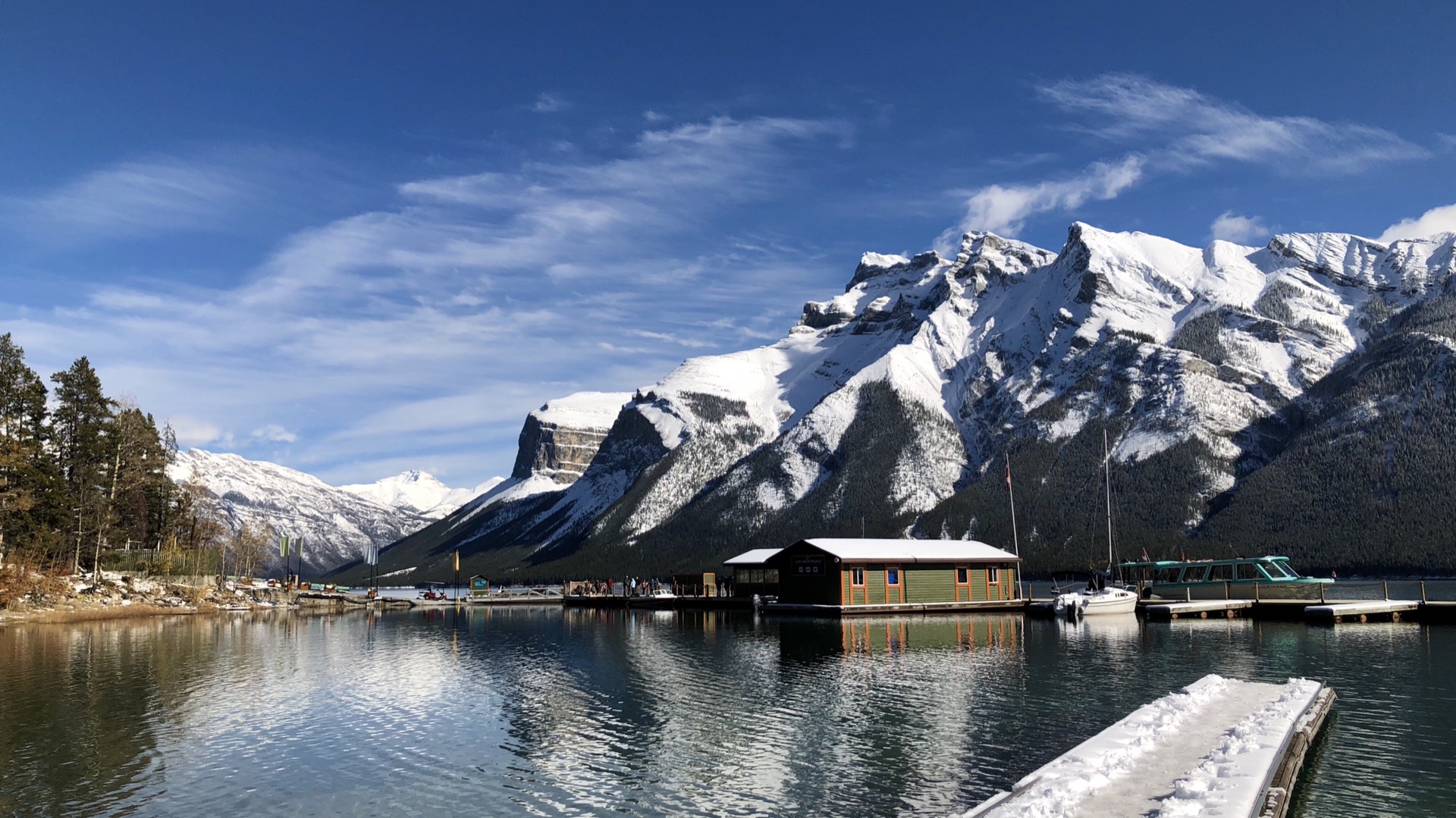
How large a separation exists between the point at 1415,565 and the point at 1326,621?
10719 cm

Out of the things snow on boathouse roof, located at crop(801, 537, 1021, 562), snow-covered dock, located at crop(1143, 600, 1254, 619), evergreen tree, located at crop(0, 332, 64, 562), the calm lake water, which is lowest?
snow-covered dock, located at crop(1143, 600, 1254, 619)

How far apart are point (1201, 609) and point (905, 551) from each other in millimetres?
23774

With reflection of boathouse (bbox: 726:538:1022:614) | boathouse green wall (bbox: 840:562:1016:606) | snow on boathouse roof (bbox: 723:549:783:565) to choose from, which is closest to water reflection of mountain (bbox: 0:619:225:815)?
reflection of boathouse (bbox: 726:538:1022:614)

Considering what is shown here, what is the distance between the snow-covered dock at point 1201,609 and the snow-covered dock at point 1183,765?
45.7m

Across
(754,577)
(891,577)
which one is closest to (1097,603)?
(891,577)

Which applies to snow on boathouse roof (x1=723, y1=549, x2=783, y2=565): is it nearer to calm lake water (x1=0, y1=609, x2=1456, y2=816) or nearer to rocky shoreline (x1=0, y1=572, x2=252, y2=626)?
calm lake water (x1=0, y1=609, x2=1456, y2=816)

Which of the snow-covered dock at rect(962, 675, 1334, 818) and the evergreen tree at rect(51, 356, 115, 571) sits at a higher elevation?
the evergreen tree at rect(51, 356, 115, 571)

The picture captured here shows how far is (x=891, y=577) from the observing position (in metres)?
82.1

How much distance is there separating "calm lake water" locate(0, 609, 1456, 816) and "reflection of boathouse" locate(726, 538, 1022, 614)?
22.5m

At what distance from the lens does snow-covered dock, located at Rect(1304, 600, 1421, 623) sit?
61.8 m

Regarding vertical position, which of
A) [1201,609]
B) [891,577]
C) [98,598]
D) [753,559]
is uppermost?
[753,559]

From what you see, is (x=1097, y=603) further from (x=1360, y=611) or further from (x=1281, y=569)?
(x=1281, y=569)

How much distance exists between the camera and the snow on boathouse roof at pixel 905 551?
8138 cm

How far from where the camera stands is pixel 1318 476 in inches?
7136
